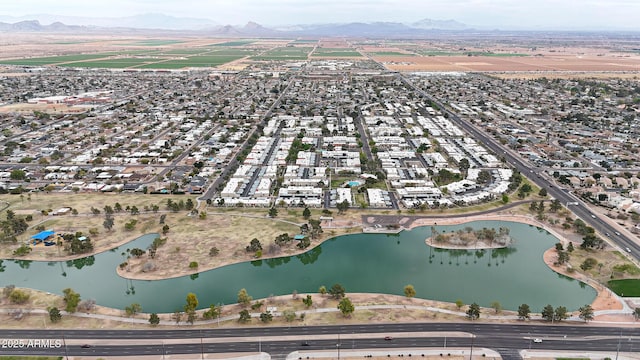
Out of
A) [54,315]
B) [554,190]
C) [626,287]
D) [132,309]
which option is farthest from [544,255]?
[54,315]

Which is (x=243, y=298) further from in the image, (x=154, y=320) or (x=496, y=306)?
(x=496, y=306)

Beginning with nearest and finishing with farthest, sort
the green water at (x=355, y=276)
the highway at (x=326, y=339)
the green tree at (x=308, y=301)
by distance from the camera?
the highway at (x=326, y=339), the green tree at (x=308, y=301), the green water at (x=355, y=276)

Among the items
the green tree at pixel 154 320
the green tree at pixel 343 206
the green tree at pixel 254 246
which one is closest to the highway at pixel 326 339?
the green tree at pixel 154 320

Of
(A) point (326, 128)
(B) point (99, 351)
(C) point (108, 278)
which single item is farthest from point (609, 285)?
(A) point (326, 128)

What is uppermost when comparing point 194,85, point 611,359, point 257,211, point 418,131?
point 194,85

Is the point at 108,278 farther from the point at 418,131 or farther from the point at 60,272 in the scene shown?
the point at 418,131

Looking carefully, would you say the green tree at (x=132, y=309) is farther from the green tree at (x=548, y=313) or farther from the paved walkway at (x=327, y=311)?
the green tree at (x=548, y=313)
